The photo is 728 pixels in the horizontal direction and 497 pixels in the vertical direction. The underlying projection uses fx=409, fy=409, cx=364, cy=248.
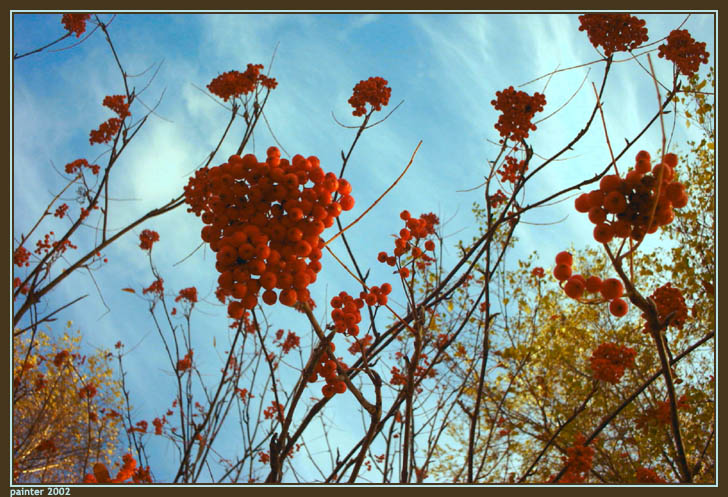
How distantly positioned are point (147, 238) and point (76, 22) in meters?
2.23

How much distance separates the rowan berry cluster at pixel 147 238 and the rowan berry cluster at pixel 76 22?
2.13 m

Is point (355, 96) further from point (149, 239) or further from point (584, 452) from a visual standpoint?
point (584, 452)

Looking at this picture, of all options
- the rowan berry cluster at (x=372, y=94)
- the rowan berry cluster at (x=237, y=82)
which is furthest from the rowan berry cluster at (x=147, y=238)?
the rowan berry cluster at (x=372, y=94)

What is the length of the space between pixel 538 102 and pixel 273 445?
3086mm

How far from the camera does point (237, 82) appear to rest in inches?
146

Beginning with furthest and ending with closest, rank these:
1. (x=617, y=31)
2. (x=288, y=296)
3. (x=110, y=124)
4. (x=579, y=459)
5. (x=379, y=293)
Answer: (x=110, y=124), (x=617, y=31), (x=579, y=459), (x=379, y=293), (x=288, y=296)

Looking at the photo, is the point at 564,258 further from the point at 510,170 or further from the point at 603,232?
the point at 510,170

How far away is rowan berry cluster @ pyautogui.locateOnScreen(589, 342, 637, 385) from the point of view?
10.5ft

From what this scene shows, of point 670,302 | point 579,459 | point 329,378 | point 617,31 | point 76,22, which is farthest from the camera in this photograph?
point 76,22

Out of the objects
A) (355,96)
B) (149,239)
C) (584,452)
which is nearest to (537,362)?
(584,452)

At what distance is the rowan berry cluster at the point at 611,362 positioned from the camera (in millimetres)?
3189

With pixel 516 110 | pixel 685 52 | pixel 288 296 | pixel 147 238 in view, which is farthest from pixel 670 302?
pixel 147 238

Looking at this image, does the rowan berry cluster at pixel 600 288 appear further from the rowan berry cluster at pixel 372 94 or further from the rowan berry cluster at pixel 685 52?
the rowan berry cluster at pixel 685 52

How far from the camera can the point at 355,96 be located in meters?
3.66
